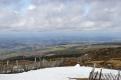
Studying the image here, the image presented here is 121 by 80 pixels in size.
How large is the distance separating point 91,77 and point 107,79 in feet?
5.69

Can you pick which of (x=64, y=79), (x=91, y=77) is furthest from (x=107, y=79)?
(x=64, y=79)

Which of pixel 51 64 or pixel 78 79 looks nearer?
pixel 78 79

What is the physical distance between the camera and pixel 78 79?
33.3m

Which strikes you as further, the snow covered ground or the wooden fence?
the snow covered ground

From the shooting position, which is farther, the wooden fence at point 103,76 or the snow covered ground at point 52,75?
the snow covered ground at point 52,75

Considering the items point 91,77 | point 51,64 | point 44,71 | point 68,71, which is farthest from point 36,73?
point 51,64

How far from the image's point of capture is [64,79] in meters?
33.4

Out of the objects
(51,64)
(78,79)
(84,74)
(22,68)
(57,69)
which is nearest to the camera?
(78,79)

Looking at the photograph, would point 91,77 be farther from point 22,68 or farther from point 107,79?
point 22,68

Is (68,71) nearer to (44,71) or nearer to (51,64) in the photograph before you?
(44,71)

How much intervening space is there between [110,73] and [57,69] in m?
6.25

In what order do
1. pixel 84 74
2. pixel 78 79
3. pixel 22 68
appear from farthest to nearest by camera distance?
1. pixel 22 68
2. pixel 84 74
3. pixel 78 79

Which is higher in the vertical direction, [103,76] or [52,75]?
[52,75]

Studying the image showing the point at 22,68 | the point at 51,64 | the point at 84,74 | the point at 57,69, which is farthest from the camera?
the point at 51,64
